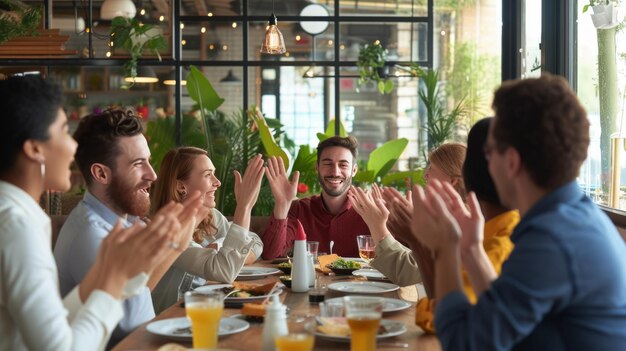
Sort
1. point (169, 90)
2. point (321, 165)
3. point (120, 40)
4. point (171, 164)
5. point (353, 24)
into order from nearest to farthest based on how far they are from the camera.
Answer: point (171, 164), point (321, 165), point (120, 40), point (353, 24), point (169, 90)

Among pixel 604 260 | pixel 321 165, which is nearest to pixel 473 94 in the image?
pixel 321 165

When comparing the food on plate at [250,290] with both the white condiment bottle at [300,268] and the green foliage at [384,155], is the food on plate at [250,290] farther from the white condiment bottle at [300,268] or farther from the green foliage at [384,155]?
the green foliage at [384,155]

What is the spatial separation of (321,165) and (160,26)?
151 inches

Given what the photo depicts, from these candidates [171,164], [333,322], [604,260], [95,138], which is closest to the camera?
[604,260]

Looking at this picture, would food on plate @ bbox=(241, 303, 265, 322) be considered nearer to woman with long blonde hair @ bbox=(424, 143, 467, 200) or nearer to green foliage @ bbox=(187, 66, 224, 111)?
woman with long blonde hair @ bbox=(424, 143, 467, 200)

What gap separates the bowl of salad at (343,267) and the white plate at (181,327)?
1.27 meters

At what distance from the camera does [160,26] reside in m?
8.73

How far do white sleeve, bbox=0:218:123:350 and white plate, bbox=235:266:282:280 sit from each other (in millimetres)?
1806

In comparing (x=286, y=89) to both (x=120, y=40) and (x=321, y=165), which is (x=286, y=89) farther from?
(x=321, y=165)

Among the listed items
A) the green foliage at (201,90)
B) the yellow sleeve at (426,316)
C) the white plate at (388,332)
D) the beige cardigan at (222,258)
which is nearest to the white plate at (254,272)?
the beige cardigan at (222,258)

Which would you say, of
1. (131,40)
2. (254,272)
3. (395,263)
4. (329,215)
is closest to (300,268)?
(395,263)

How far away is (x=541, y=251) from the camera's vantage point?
169cm

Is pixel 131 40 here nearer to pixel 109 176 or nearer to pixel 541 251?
pixel 109 176

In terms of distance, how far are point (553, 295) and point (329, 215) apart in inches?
142
